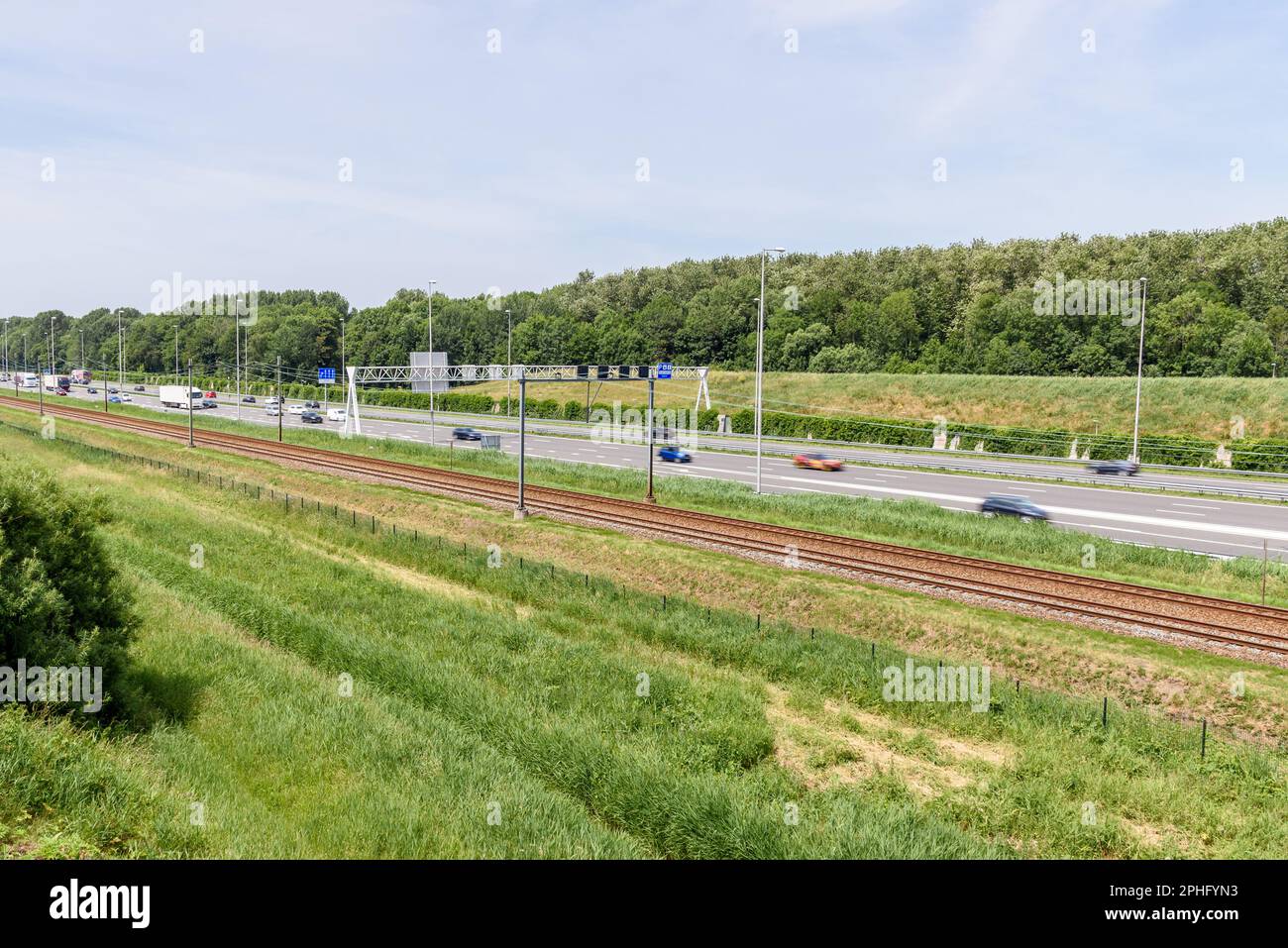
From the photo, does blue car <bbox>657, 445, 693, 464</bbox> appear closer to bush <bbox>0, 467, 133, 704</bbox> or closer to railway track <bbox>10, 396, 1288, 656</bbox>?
railway track <bbox>10, 396, 1288, 656</bbox>

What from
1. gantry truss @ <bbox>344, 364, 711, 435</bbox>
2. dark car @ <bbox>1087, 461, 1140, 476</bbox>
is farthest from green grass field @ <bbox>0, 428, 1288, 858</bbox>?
dark car @ <bbox>1087, 461, 1140, 476</bbox>

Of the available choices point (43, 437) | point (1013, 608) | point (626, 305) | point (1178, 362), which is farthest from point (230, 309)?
point (1013, 608)

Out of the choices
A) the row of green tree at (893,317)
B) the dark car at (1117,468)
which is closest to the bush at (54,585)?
the dark car at (1117,468)

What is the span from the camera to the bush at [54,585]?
14273 millimetres

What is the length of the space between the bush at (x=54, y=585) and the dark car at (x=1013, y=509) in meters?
35.5

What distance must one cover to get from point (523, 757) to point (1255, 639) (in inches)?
757

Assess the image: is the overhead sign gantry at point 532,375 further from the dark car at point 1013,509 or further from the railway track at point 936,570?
A: the dark car at point 1013,509

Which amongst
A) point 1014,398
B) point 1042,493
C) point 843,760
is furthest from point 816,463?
point 843,760

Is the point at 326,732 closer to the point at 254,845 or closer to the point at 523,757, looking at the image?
the point at 523,757

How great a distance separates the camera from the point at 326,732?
15.2m

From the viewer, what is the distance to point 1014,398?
269 feet

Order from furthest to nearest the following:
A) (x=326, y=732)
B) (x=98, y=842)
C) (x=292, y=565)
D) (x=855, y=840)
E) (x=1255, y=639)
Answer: (x=292, y=565) → (x=1255, y=639) → (x=326, y=732) → (x=855, y=840) → (x=98, y=842)

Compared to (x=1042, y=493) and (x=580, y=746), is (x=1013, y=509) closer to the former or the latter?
(x=1042, y=493)

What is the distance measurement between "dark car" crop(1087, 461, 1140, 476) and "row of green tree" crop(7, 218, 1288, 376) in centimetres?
3163
